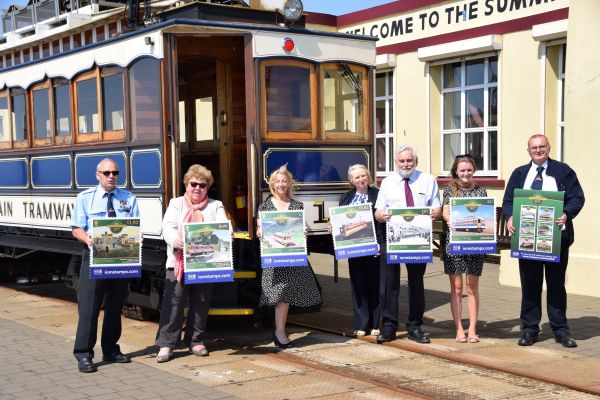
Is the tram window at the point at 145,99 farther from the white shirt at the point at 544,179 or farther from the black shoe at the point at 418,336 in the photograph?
the white shirt at the point at 544,179

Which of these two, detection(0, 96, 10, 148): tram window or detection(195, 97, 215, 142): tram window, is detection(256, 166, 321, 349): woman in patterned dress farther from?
detection(0, 96, 10, 148): tram window

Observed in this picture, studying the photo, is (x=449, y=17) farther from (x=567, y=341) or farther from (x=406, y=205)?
(x=567, y=341)

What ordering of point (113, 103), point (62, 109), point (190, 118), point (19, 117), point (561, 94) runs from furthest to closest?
point (561, 94)
point (19, 117)
point (190, 118)
point (62, 109)
point (113, 103)

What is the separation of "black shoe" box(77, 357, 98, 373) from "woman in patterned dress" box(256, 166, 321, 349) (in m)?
1.62

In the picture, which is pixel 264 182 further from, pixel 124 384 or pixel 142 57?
pixel 124 384

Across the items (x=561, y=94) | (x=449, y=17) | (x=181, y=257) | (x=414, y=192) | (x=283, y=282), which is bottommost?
(x=283, y=282)

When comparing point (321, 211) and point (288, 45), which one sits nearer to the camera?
point (288, 45)

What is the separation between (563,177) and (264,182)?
283cm

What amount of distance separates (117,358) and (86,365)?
40cm

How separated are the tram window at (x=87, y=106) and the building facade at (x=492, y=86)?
5.81m

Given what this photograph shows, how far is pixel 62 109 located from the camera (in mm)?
9867

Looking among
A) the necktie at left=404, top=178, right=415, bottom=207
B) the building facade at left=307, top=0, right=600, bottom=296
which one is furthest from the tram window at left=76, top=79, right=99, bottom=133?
the building facade at left=307, top=0, right=600, bottom=296

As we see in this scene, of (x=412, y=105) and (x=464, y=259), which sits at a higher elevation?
(x=412, y=105)

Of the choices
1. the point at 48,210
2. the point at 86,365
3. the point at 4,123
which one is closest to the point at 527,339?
the point at 86,365
